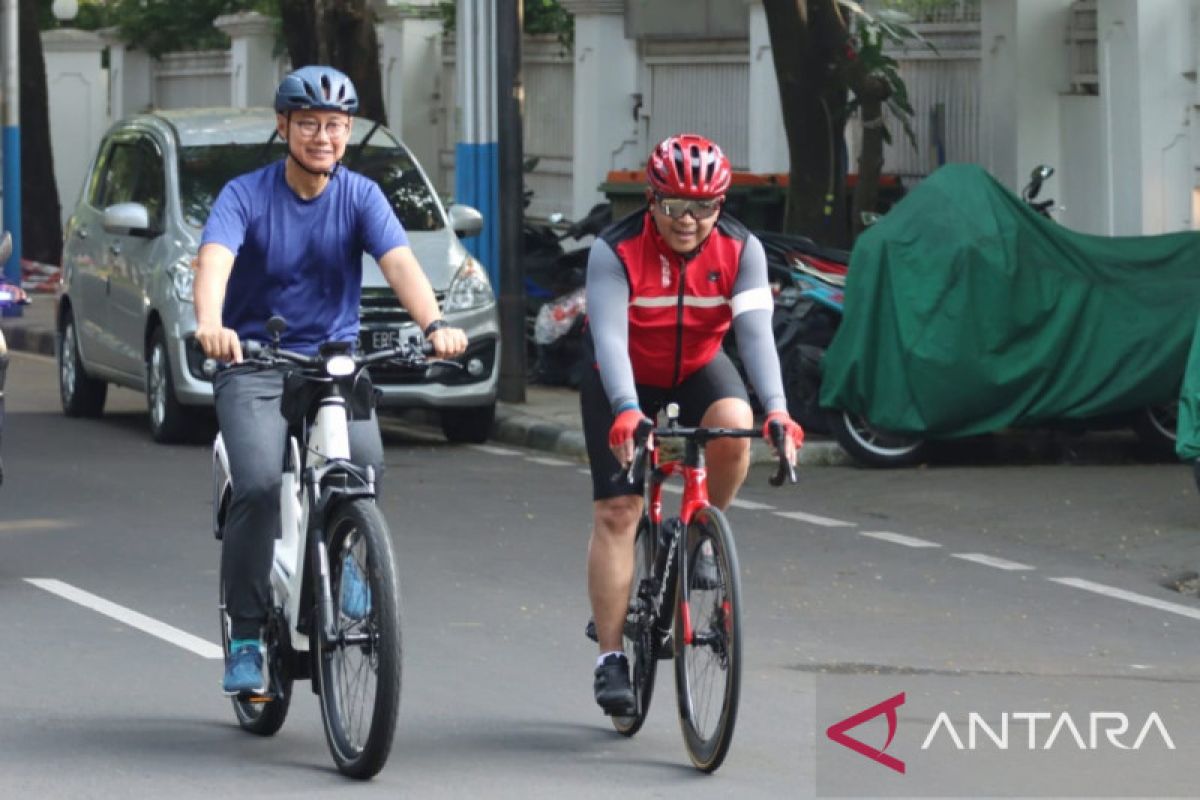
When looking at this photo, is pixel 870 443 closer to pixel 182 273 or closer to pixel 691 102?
pixel 182 273

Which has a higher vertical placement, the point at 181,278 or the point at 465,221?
the point at 465,221

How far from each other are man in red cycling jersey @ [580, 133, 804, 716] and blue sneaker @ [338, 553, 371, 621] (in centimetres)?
75

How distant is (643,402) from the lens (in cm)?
749

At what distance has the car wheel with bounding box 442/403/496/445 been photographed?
52.5ft

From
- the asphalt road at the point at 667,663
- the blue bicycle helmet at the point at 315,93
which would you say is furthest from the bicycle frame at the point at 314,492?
the blue bicycle helmet at the point at 315,93

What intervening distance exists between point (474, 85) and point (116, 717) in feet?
35.5

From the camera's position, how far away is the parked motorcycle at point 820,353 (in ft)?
47.5

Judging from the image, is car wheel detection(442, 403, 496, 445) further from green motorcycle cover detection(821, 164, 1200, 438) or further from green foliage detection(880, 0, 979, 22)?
green foliage detection(880, 0, 979, 22)

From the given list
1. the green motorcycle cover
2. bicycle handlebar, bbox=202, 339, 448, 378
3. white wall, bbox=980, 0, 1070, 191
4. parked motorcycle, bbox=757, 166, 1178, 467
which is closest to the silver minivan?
parked motorcycle, bbox=757, 166, 1178, 467

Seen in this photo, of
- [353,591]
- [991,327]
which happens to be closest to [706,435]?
[353,591]

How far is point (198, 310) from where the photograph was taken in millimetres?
6898

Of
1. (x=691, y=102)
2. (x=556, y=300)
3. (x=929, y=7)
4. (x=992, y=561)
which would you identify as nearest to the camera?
(x=992, y=561)

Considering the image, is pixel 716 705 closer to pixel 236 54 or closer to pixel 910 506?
pixel 910 506

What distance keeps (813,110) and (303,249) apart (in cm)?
1093
